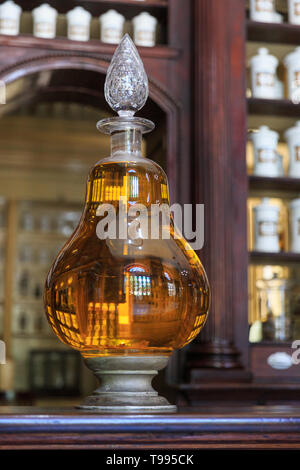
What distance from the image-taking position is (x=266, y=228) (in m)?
2.49

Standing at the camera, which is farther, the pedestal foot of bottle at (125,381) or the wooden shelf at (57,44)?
the wooden shelf at (57,44)

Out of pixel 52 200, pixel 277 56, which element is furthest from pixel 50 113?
pixel 277 56

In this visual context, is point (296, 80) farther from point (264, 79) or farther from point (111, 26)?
point (111, 26)

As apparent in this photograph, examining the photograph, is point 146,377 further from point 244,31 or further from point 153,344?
point 244,31

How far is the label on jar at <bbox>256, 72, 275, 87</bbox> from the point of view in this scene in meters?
2.56

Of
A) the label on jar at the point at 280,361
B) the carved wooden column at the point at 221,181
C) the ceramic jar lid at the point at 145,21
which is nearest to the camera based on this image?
the carved wooden column at the point at 221,181

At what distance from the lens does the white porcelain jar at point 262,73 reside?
2541 millimetres

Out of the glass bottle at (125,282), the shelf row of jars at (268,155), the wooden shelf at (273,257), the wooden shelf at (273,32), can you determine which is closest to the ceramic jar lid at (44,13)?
the wooden shelf at (273,32)

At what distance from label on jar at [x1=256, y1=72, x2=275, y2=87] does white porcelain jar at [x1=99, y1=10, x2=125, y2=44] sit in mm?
533

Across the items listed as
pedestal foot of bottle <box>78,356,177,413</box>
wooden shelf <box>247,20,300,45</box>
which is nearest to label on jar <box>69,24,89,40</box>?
wooden shelf <box>247,20,300,45</box>

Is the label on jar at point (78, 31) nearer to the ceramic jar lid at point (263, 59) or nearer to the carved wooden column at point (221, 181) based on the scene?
the carved wooden column at point (221, 181)

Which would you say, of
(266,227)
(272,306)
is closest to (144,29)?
(266,227)
